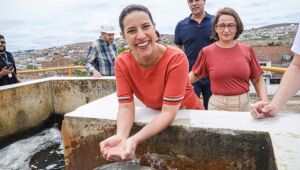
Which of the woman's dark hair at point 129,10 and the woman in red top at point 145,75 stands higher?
the woman's dark hair at point 129,10

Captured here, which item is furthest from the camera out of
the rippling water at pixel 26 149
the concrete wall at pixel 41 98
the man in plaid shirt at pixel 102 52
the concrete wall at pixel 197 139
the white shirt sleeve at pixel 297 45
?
the man in plaid shirt at pixel 102 52

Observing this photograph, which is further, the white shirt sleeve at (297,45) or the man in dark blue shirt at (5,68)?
the man in dark blue shirt at (5,68)

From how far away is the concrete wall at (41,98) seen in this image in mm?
4727

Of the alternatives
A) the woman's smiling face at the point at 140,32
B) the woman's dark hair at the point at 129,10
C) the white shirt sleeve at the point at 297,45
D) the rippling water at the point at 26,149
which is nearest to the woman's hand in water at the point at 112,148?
the woman's smiling face at the point at 140,32

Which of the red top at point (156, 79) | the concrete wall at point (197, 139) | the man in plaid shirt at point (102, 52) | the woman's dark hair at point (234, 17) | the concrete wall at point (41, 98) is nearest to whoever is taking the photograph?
the concrete wall at point (197, 139)

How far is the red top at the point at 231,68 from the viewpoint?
2586 mm

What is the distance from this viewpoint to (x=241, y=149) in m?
1.87

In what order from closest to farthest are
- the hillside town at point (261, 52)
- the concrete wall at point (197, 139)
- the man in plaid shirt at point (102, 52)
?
the concrete wall at point (197, 139) < the man in plaid shirt at point (102, 52) < the hillside town at point (261, 52)

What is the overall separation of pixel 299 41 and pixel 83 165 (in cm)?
178

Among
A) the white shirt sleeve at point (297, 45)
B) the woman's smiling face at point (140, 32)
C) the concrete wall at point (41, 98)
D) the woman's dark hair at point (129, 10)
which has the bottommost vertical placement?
the concrete wall at point (41, 98)

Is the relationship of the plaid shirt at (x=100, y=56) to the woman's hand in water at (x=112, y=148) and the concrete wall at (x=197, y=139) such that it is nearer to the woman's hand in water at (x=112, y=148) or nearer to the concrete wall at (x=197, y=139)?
the concrete wall at (x=197, y=139)

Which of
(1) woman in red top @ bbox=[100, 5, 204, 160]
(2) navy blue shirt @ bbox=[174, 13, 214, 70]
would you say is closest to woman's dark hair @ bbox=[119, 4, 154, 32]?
(1) woman in red top @ bbox=[100, 5, 204, 160]

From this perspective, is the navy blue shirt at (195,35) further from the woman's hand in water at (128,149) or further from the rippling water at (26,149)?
the rippling water at (26,149)

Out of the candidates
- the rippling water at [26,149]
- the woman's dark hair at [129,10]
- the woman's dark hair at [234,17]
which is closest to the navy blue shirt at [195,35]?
the woman's dark hair at [234,17]
